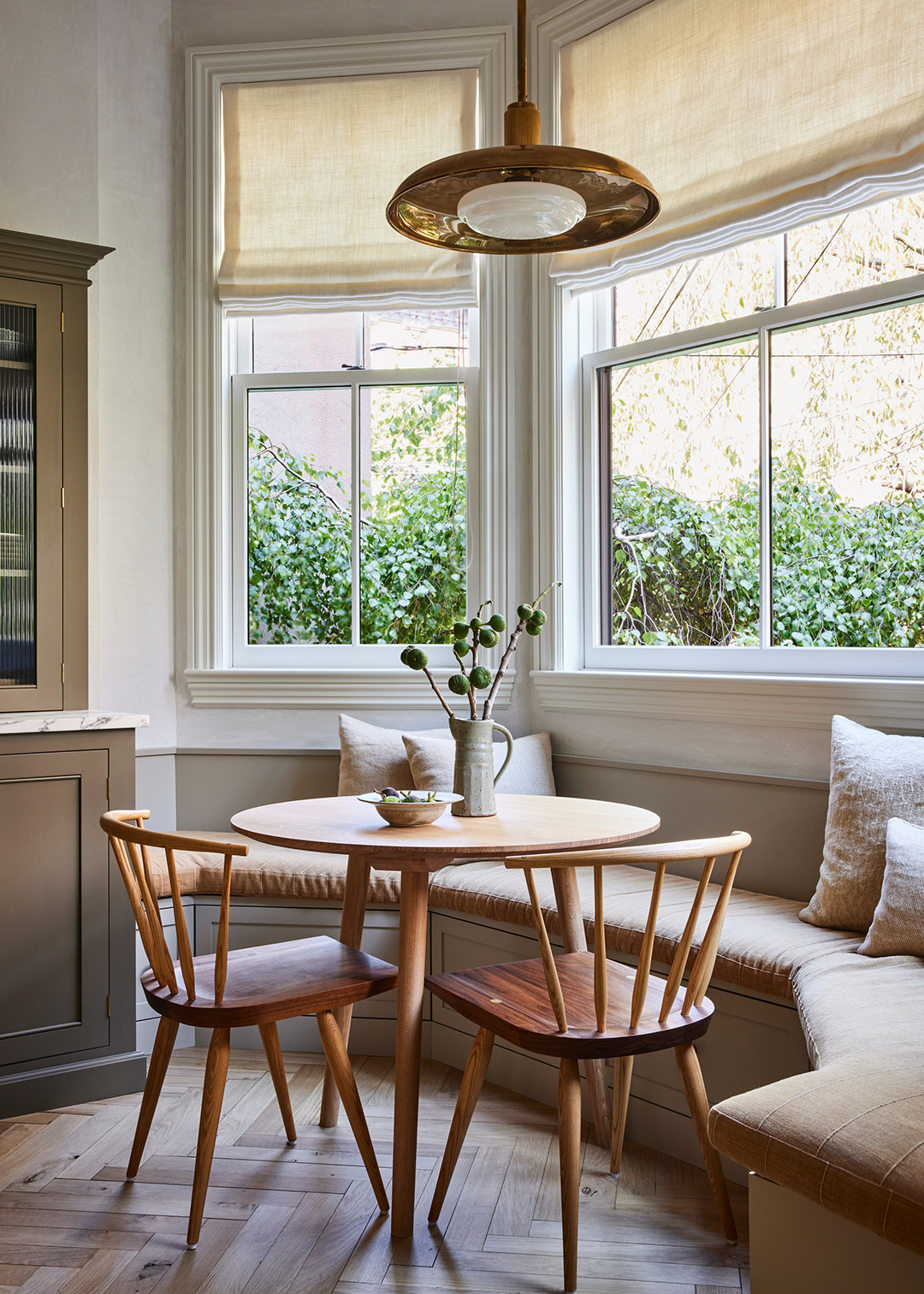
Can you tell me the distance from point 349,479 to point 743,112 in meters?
1.80

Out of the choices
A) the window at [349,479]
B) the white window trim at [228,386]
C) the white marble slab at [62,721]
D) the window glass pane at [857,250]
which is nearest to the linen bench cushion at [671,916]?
the white window trim at [228,386]

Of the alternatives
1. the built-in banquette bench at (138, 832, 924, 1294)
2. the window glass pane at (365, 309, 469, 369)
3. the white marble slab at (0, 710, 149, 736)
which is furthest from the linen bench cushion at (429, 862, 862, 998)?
the window glass pane at (365, 309, 469, 369)

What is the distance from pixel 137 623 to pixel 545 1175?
2395 mm

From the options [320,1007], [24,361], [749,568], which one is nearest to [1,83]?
[24,361]

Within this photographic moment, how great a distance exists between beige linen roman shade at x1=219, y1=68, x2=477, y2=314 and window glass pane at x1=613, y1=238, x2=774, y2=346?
0.59m

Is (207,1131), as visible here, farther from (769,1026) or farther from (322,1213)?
(769,1026)

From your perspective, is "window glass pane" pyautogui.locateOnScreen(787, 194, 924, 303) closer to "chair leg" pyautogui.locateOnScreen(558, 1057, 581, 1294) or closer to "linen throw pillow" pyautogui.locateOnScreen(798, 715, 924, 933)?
"linen throw pillow" pyautogui.locateOnScreen(798, 715, 924, 933)

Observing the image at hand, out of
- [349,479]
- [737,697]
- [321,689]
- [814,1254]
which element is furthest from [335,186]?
[814,1254]

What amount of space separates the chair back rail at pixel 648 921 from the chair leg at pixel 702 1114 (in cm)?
16

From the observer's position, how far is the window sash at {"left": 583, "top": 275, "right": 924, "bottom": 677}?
9.95 ft

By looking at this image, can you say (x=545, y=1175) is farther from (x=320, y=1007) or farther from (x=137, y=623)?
(x=137, y=623)

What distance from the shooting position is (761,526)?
10.8ft

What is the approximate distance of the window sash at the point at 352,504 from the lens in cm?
396

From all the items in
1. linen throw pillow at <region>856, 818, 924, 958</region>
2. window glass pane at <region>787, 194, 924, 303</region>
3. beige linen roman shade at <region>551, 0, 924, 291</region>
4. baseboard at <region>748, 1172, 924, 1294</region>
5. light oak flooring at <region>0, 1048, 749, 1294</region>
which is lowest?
light oak flooring at <region>0, 1048, 749, 1294</region>
